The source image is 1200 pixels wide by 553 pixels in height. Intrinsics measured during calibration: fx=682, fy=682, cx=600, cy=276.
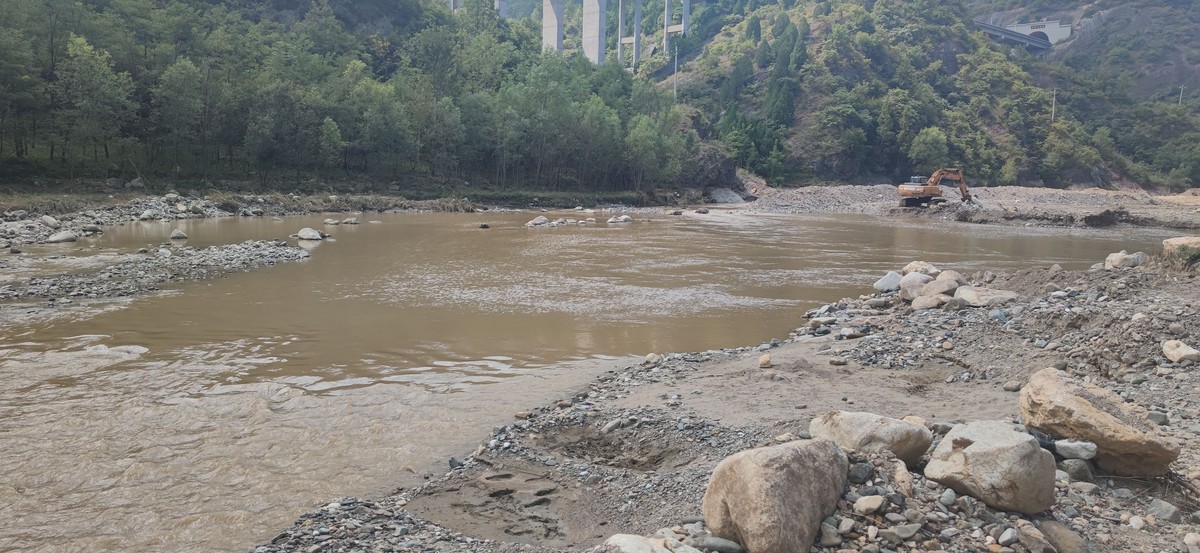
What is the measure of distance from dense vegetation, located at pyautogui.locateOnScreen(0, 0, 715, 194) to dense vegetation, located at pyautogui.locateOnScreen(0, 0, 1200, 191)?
0.72ft

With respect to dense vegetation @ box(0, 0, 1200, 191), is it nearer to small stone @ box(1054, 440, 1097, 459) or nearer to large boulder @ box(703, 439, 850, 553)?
large boulder @ box(703, 439, 850, 553)

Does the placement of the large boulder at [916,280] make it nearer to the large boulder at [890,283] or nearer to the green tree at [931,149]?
the large boulder at [890,283]

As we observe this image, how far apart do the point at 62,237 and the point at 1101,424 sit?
31329mm

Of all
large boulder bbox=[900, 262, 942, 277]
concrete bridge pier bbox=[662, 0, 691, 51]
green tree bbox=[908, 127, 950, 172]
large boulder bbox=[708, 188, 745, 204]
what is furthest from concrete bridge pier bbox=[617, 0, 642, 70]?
large boulder bbox=[900, 262, 942, 277]

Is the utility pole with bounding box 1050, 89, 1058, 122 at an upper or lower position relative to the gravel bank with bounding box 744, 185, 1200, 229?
upper

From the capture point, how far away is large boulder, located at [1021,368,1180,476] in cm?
526

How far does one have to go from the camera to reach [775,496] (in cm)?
433

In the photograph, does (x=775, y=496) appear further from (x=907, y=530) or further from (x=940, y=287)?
(x=940, y=287)

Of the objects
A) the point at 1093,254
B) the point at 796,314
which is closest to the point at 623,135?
the point at 1093,254

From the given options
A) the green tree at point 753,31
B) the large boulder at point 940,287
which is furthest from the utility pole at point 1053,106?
the large boulder at point 940,287

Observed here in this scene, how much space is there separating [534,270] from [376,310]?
25.1ft

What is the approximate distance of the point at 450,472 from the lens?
6492 mm

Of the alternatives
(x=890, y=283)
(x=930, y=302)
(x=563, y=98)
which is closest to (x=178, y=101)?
(x=563, y=98)

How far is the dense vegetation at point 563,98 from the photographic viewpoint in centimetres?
4953
